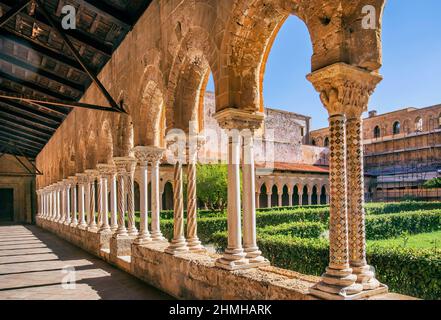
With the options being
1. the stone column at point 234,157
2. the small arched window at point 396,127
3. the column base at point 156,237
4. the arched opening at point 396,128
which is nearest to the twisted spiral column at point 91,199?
the column base at point 156,237

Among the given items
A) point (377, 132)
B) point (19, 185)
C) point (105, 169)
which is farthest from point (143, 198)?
point (377, 132)

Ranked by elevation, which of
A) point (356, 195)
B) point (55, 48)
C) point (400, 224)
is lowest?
point (400, 224)

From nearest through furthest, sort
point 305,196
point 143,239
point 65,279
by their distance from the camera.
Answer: point 65,279, point 143,239, point 305,196

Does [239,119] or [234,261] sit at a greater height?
[239,119]

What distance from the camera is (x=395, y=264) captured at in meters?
5.45

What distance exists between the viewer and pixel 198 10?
5.27 m

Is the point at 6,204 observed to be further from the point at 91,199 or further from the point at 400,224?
the point at 400,224

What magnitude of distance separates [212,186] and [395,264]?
14.2 metres

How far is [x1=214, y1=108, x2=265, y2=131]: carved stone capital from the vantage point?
4613mm

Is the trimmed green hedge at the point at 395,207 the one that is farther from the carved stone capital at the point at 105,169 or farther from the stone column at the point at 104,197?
the carved stone capital at the point at 105,169

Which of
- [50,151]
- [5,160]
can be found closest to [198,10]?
[50,151]

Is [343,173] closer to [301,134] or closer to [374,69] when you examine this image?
[374,69]
